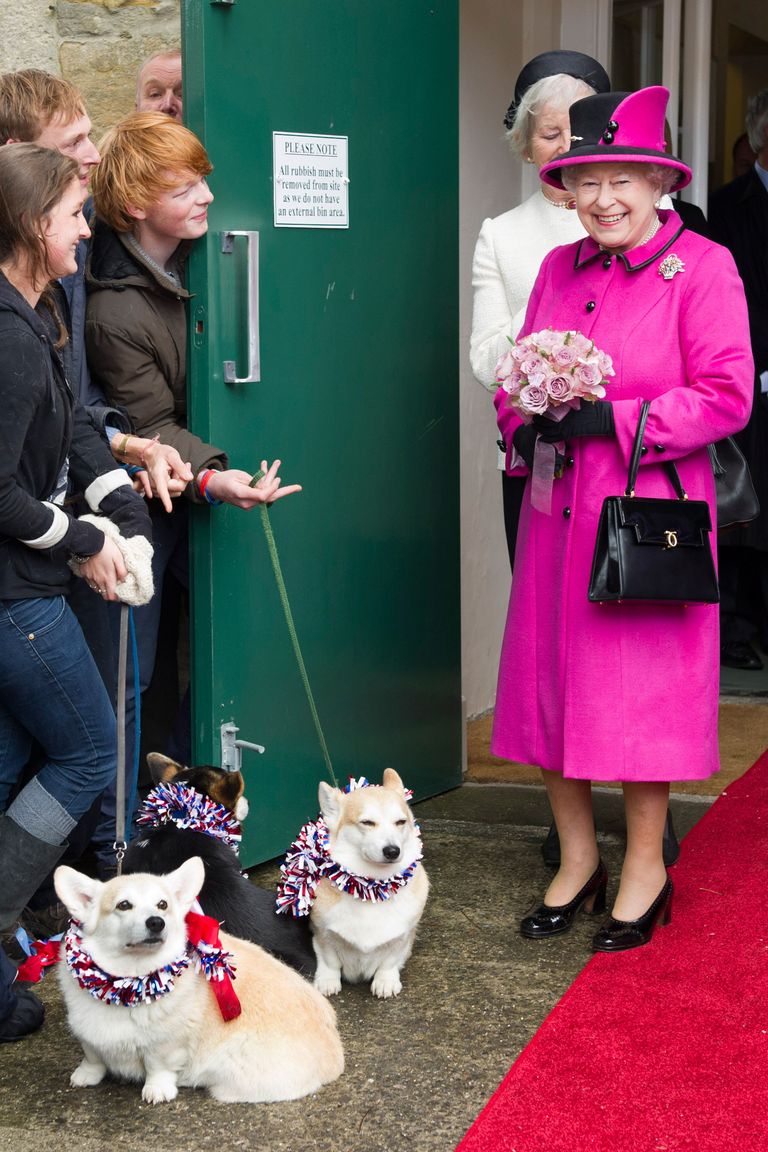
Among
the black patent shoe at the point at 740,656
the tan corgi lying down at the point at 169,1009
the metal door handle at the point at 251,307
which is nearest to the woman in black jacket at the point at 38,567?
the tan corgi lying down at the point at 169,1009

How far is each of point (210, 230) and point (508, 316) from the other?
852 mm

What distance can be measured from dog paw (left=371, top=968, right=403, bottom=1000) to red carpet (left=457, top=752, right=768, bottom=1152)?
0.37m

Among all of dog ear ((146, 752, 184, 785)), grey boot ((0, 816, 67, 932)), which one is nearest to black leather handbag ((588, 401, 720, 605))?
dog ear ((146, 752, 184, 785))

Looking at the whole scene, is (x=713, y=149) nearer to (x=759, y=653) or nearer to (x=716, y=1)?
(x=716, y=1)

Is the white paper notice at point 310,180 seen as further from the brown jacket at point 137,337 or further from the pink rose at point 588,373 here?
the pink rose at point 588,373

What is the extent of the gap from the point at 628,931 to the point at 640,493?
103cm

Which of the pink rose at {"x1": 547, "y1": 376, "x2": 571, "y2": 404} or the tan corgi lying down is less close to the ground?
the pink rose at {"x1": 547, "y1": 376, "x2": 571, "y2": 404}

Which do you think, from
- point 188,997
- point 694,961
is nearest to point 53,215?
point 188,997

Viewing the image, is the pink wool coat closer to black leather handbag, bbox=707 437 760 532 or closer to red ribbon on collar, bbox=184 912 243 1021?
black leather handbag, bbox=707 437 760 532

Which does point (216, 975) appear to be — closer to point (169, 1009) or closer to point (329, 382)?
point (169, 1009)

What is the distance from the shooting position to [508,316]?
3986 mm

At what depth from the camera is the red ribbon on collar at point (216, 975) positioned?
2.77m

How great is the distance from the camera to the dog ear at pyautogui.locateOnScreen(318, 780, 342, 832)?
3.30 metres

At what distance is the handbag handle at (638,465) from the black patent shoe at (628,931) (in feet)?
3.18
